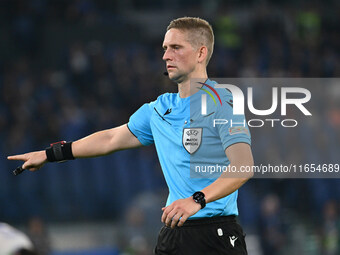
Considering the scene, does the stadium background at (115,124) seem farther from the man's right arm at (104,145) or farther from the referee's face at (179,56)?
the referee's face at (179,56)

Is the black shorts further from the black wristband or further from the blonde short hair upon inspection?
the blonde short hair

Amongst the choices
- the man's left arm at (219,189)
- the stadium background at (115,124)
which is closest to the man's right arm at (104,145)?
the man's left arm at (219,189)

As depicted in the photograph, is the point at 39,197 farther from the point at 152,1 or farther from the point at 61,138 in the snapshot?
the point at 152,1

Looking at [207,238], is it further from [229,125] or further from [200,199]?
[229,125]

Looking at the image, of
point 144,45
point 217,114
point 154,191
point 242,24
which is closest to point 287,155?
point 154,191

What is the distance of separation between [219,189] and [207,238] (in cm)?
65

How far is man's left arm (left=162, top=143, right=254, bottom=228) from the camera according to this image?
12.6 ft

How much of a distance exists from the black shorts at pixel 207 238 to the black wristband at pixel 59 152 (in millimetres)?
945

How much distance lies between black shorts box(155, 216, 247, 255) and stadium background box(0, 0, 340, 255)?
6.15 metres

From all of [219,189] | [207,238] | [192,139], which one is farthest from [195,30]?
[207,238]

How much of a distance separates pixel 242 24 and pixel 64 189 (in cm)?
792

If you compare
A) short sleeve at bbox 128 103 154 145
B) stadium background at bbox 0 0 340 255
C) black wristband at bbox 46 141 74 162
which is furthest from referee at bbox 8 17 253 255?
stadium background at bbox 0 0 340 255

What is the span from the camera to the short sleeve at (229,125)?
418cm

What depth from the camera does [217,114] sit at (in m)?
4.41
